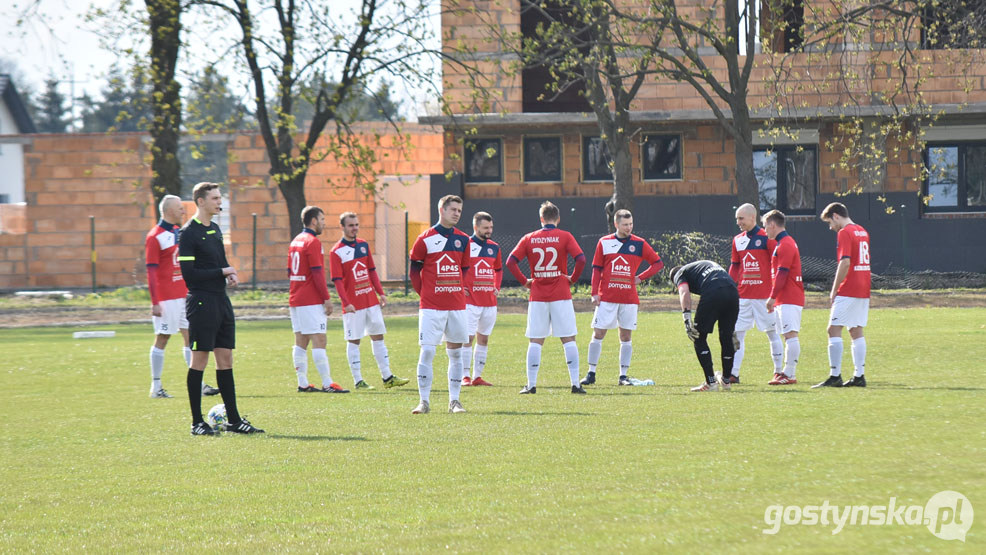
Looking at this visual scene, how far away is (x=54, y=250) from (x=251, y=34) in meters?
13.2

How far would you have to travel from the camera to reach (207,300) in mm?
9828

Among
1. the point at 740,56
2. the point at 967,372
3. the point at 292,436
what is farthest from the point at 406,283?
the point at 292,436

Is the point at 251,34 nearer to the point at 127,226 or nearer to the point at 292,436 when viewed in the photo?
the point at 127,226

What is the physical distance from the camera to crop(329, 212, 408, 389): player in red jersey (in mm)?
14000

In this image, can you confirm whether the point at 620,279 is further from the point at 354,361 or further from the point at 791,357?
the point at 354,361

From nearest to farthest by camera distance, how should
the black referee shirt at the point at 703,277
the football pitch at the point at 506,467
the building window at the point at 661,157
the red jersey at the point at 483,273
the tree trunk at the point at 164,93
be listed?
the football pitch at the point at 506,467 < the black referee shirt at the point at 703,277 < the red jersey at the point at 483,273 < the tree trunk at the point at 164,93 < the building window at the point at 661,157

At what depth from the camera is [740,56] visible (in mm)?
33844

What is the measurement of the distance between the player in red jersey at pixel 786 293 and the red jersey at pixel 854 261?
0.60 meters

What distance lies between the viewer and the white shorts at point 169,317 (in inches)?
537

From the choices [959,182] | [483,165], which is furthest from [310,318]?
[959,182]

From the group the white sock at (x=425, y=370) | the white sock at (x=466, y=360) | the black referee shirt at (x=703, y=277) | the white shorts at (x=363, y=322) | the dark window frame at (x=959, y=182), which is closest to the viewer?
the white sock at (x=425, y=370)

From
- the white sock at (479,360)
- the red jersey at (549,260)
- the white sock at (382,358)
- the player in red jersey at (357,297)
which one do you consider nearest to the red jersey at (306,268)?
the player in red jersey at (357,297)

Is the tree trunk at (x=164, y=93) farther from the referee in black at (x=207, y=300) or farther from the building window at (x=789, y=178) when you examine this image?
the referee in black at (x=207, y=300)

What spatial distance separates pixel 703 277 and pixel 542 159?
74.3ft
